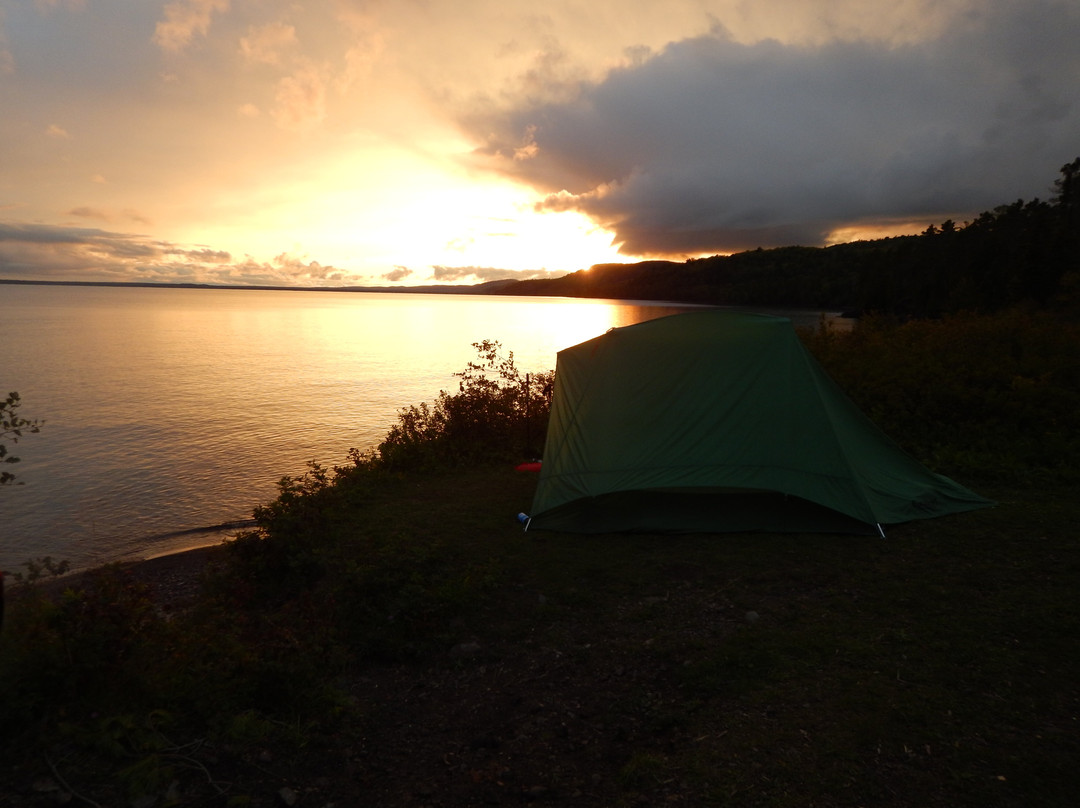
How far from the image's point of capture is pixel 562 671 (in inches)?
213

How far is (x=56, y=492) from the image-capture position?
48.0 feet

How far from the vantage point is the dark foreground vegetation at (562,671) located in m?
3.82

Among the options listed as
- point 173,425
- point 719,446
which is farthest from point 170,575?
point 173,425

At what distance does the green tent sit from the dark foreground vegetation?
486 millimetres

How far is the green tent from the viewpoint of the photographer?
321 inches

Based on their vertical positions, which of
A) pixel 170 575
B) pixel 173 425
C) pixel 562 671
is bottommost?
pixel 173 425

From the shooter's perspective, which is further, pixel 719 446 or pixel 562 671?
pixel 719 446

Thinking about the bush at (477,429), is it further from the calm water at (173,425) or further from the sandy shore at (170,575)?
the sandy shore at (170,575)

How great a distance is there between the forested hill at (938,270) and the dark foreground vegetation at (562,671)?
17.7 m

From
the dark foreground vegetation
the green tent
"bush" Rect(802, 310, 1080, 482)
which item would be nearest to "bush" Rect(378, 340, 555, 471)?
the dark foreground vegetation

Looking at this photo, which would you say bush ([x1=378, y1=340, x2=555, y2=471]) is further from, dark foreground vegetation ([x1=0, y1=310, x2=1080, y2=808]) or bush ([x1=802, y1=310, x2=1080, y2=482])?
bush ([x1=802, y1=310, x2=1080, y2=482])

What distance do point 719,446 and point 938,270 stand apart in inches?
2918

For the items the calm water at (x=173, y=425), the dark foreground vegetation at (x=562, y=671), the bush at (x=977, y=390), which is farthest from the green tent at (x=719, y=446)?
the calm water at (x=173, y=425)

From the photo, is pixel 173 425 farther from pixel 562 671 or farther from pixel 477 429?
pixel 562 671
